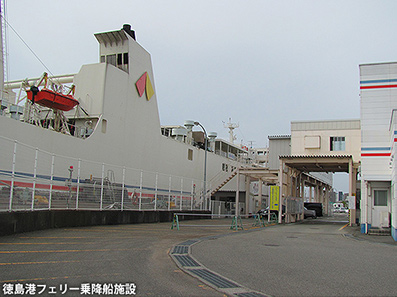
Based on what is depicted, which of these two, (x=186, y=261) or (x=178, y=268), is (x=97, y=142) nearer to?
(x=186, y=261)

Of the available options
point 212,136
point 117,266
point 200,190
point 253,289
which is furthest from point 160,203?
point 212,136

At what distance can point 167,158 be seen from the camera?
33594mm

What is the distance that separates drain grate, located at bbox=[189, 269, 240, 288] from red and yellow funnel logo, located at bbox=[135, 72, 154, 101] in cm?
2340

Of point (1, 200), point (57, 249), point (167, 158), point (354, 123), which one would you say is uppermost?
point (354, 123)

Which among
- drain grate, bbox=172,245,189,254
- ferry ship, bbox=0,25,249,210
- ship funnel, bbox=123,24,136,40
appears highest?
ship funnel, bbox=123,24,136,40

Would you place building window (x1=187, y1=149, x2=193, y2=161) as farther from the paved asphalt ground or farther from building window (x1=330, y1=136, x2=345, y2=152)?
the paved asphalt ground

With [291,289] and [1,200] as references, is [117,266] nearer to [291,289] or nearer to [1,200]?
[291,289]

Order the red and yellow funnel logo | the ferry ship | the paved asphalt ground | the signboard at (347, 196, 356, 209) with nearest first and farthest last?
the paved asphalt ground < the ferry ship < the signboard at (347, 196, 356, 209) < the red and yellow funnel logo

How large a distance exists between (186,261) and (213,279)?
1915mm

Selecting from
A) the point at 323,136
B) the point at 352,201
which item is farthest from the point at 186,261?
the point at 323,136

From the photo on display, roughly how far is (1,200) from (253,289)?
867 centimetres

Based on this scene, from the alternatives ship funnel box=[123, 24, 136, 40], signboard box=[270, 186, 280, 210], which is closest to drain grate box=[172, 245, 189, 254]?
signboard box=[270, 186, 280, 210]

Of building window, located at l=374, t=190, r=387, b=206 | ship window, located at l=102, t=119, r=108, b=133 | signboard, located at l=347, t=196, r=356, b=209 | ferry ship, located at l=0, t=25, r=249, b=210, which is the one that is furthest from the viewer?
ship window, located at l=102, t=119, r=108, b=133

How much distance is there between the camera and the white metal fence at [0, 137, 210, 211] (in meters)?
12.1
